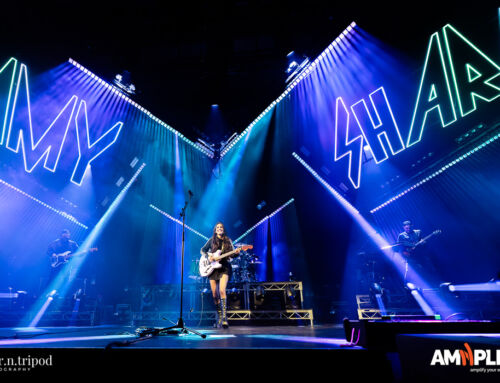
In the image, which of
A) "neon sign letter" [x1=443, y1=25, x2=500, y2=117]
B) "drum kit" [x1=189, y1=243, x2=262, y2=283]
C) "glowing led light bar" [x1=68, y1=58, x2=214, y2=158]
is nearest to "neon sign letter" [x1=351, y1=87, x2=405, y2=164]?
"neon sign letter" [x1=443, y1=25, x2=500, y2=117]

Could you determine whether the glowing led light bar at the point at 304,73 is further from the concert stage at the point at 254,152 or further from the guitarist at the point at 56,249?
the guitarist at the point at 56,249

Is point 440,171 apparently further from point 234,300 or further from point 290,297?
point 234,300

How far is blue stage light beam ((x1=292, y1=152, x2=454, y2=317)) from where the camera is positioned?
21.2 ft

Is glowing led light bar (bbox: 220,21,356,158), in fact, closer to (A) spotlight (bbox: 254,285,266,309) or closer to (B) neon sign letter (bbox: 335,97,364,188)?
(B) neon sign letter (bbox: 335,97,364,188)

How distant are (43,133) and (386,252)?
10408mm

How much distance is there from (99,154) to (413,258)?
9989 mm

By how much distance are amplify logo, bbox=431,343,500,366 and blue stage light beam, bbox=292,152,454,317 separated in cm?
569

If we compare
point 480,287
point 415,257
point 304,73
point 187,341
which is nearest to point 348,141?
point 304,73

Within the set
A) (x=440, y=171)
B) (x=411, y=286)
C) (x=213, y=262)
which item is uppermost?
(x=440, y=171)

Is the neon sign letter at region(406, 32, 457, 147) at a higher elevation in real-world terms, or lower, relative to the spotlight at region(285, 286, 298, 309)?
higher

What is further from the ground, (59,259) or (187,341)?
(59,259)

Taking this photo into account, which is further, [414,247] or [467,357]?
[414,247]

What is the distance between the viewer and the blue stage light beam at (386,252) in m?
6.47

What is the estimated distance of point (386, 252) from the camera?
28.0 feet
